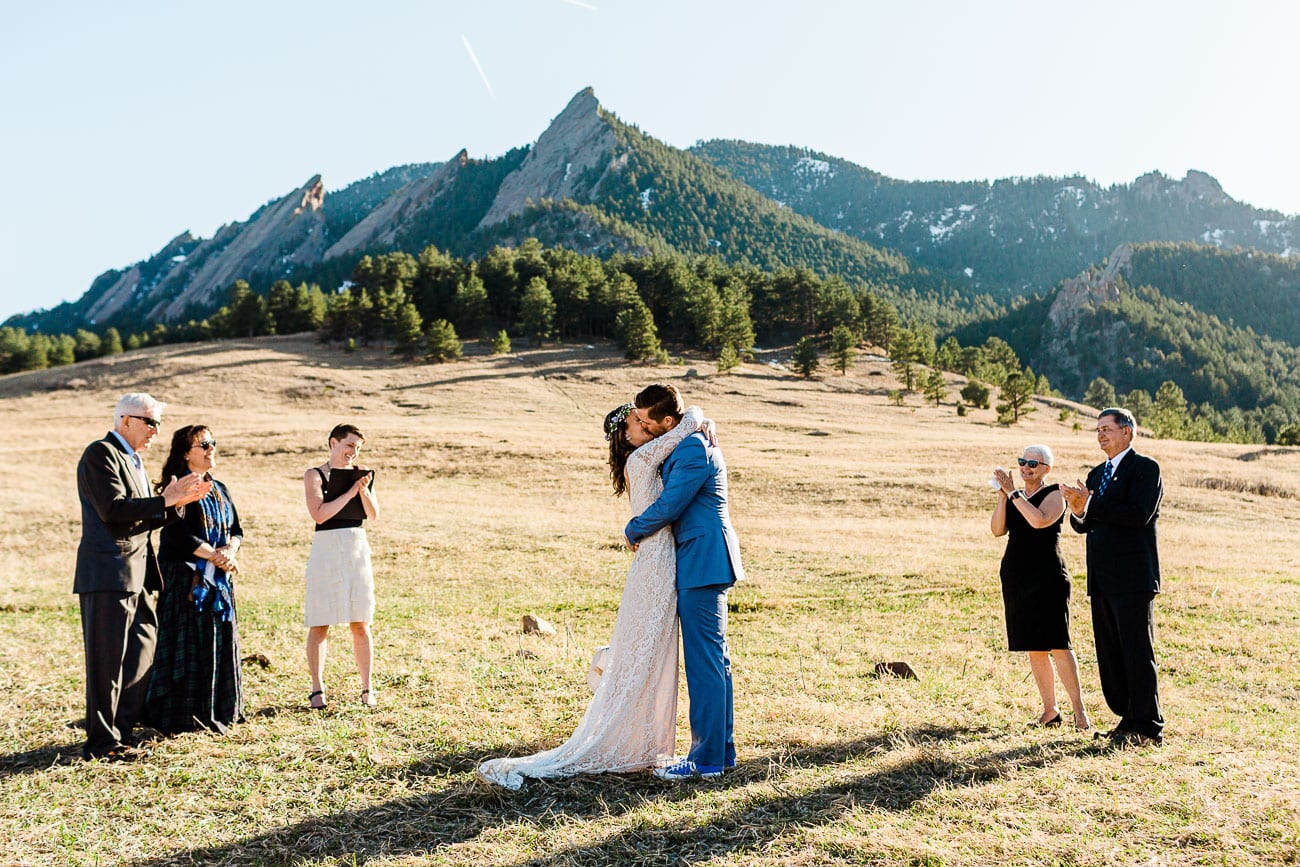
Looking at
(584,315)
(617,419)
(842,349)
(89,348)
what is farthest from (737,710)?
(89,348)

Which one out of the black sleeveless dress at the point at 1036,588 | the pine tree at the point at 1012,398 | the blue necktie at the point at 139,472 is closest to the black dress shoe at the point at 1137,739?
the black sleeveless dress at the point at 1036,588

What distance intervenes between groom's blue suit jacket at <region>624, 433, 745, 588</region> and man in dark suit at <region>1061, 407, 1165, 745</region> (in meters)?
3.68

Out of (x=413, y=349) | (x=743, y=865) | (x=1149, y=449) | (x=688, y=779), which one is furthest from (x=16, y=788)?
(x=413, y=349)

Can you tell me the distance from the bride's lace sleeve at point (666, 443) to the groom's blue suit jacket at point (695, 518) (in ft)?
0.16

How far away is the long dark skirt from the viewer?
7.81 meters

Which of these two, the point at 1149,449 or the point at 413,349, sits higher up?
the point at 413,349

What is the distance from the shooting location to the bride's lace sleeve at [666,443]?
22.0 ft

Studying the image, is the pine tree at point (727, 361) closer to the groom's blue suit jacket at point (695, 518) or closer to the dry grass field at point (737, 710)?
the dry grass field at point (737, 710)

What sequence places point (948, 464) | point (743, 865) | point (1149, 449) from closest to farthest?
1. point (743, 865)
2. point (948, 464)
3. point (1149, 449)

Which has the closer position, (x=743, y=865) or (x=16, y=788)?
(x=743, y=865)

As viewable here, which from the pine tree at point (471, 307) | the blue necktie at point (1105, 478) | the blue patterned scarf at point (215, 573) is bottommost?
the blue patterned scarf at point (215, 573)

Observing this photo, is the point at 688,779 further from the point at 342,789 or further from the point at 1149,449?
the point at 1149,449

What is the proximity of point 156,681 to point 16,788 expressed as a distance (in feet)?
4.62

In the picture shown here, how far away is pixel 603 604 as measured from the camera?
15.9 metres
